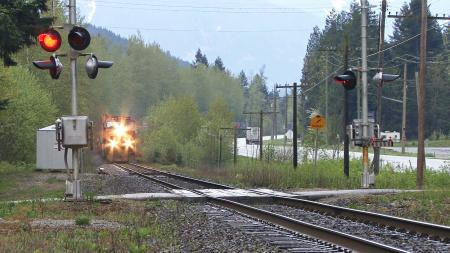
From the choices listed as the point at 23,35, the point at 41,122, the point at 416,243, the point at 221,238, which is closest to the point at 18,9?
the point at 23,35

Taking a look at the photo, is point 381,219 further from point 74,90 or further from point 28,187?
point 28,187

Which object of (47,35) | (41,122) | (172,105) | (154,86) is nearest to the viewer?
(47,35)

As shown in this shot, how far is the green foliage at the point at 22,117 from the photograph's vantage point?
1737 inches

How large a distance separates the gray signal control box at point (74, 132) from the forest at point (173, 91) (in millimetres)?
8213

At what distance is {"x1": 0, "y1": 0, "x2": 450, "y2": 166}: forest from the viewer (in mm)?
46594

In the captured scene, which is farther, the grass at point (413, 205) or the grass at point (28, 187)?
the grass at point (28, 187)

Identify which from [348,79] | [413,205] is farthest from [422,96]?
[413,205]

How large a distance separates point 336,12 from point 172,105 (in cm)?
7300

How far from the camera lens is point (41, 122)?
49.6 meters

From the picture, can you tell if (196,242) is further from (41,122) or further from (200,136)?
(200,136)

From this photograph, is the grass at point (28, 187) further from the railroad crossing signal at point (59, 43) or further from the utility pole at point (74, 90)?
the railroad crossing signal at point (59, 43)

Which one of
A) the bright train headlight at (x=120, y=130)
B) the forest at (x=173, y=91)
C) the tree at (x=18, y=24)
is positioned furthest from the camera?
the bright train headlight at (x=120, y=130)

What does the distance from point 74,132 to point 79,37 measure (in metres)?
2.53

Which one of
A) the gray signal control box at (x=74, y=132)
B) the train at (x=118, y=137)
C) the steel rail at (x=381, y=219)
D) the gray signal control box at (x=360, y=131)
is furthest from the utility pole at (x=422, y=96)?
the train at (x=118, y=137)
